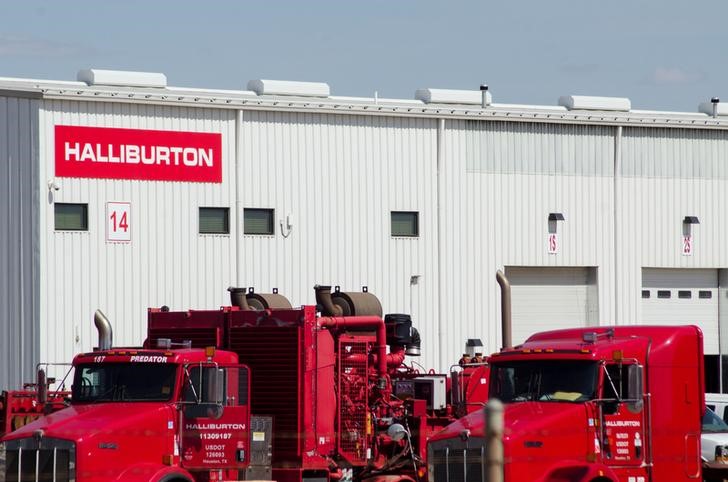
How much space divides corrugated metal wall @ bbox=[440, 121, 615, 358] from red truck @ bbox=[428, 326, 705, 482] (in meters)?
16.4

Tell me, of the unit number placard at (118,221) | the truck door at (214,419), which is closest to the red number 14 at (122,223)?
the unit number placard at (118,221)

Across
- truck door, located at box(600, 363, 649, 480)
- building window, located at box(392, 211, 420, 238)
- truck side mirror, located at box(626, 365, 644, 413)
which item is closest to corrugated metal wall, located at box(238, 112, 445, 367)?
building window, located at box(392, 211, 420, 238)

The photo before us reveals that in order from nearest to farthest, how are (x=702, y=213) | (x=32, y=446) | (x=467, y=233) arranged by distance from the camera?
(x=32, y=446) → (x=467, y=233) → (x=702, y=213)

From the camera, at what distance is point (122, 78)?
32.7 m

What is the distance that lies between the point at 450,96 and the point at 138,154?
8.91m

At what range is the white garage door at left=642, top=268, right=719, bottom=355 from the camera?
39.0 metres

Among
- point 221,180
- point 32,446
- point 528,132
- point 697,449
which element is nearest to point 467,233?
point 528,132

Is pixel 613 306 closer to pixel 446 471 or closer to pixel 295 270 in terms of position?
pixel 295 270

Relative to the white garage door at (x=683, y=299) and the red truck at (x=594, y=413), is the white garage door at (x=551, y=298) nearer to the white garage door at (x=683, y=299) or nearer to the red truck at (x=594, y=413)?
the white garage door at (x=683, y=299)

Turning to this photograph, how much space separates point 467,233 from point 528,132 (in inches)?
136

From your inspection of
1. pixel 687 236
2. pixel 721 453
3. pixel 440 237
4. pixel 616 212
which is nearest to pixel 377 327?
pixel 721 453

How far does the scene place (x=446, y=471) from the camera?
1856 cm

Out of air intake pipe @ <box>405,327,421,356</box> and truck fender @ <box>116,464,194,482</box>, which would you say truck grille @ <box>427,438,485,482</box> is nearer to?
truck fender @ <box>116,464,194,482</box>

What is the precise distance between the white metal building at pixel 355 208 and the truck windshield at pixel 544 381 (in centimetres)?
1471
